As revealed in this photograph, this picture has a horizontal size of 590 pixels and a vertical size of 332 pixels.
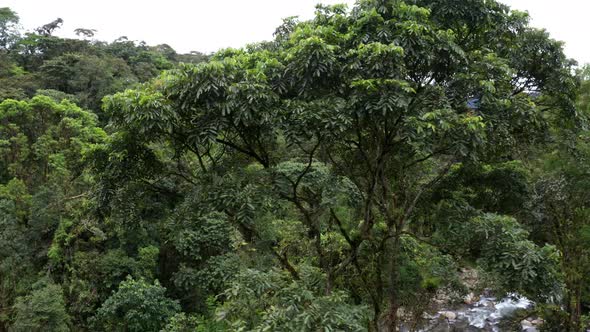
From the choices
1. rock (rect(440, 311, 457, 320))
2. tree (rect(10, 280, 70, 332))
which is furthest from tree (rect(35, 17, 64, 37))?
rock (rect(440, 311, 457, 320))

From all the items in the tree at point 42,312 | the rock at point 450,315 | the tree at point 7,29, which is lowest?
the tree at point 42,312

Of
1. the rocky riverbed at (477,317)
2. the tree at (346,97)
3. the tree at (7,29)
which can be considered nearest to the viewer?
the tree at (346,97)

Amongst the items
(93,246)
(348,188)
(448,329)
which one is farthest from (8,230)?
(448,329)

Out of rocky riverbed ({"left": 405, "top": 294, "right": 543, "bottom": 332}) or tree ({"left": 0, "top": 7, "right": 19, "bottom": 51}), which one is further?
tree ({"left": 0, "top": 7, "right": 19, "bottom": 51})

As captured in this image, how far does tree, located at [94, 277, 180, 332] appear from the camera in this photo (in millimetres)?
10398

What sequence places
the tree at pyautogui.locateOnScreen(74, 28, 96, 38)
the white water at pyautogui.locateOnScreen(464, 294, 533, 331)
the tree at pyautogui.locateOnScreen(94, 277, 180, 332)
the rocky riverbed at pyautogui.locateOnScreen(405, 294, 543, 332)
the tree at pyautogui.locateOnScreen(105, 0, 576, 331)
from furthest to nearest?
the tree at pyautogui.locateOnScreen(74, 28, 96, 38), the white water at pyautogui.locateOnScreen(464, 294, 533, 331), the rocky riverbed at pyautogui.locateOnScreen(405, 294, 543, 332), the tree at pyautogui.locateOnScreen(94, 277, 180, 332), the tree at pyautogui.locateOnScreen(105, 0, 576, 331)

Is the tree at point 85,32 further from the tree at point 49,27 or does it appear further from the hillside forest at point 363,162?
the hillside forest at point 363,162

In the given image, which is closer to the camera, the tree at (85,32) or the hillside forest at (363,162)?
the hillside forest at (363,162)

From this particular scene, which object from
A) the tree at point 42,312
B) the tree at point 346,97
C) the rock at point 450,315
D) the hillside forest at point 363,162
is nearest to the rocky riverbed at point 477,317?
the rock at point 450,315

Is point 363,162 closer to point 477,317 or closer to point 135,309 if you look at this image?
point 135,309

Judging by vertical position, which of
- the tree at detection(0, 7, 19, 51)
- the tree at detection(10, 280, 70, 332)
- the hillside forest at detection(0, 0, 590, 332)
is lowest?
the tree at detection(10, 280, 70, 332)

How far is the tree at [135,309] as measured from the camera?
1040 cm

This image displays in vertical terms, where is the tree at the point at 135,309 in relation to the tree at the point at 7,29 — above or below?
below

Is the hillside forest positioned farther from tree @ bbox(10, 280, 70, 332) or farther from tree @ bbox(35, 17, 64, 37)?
tree @ bbox(35, 17, 64, 37)
